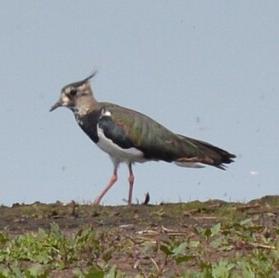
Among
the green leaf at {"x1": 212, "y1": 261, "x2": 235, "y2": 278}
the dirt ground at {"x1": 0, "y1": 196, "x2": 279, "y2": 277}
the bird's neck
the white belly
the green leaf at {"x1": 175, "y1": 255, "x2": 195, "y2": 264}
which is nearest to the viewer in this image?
the green leaf at {"x1": 212, "y1": 261, "x2": 235, "y2": 278}

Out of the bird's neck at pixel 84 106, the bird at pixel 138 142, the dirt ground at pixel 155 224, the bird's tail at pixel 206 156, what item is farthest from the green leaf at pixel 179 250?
the bird's neck at pixel 84 106

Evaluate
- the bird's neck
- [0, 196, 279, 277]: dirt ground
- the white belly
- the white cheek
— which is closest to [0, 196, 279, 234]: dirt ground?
Result: [0, 196, 279, 277]: dirt ground

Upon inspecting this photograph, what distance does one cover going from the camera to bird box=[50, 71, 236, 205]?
13.6 meters

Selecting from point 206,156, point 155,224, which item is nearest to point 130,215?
point 155,224

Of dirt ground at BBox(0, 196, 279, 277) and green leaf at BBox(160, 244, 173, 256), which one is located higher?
dirt ground at BBox(0, 196, 279, 277)

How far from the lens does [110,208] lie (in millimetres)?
11148

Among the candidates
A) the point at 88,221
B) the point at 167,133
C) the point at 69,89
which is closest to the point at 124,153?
the point at 167,133

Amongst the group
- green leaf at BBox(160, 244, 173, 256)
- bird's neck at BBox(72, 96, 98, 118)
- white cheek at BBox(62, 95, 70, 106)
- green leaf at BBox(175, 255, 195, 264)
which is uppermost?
white cheek at BBox(62, 95, 70, 106)

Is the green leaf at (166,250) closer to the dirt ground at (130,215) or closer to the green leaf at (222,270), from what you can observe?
the green leaf at (222,270)

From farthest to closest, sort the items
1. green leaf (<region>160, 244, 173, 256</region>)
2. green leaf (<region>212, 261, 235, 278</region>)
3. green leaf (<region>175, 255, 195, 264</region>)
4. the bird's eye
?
the bird's eye
green leaf (<region>160, 244, 173, 256</region>)
green leaf (<region>175, 255, 195, 264</region>)
green leaf (<region>212, 261, 235, 278</region>)

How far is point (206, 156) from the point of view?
13.8m

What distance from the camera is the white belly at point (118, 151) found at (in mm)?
13570

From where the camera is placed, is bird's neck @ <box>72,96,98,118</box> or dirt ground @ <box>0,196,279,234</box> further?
bird's neck @ <box>72,96,98,118</box>

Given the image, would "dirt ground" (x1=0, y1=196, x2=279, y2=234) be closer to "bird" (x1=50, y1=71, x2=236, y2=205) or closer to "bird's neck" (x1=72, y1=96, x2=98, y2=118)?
→ "bird" (x1=50, y1=71, x2=236, y2=205)
